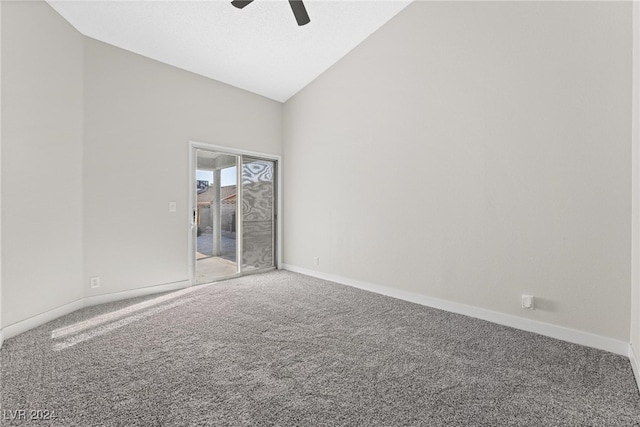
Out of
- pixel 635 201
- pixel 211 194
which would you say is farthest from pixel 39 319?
pixel 211 194

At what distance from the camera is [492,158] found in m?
2.64

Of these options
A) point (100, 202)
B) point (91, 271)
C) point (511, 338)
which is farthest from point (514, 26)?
point (91, 271)

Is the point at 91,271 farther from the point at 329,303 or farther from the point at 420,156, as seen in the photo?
the point at 420,156

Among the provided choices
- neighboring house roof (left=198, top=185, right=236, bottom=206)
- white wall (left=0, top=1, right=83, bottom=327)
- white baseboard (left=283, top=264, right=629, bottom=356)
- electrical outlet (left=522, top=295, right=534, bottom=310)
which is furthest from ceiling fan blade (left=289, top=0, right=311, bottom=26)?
neighboring house roof (left=198, top=185, right=236, bottom=206)

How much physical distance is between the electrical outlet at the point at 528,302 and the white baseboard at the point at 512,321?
12 centimetres

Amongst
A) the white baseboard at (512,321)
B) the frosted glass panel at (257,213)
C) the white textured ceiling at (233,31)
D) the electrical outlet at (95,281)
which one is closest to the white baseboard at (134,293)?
the electrical outlet at (95,281)

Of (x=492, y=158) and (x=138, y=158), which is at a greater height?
(x=138, y=158)

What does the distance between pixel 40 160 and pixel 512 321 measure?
4.65 metres

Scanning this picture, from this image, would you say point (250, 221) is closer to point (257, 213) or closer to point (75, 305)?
point (257, 213)

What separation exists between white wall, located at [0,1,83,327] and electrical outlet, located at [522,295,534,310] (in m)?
4.49

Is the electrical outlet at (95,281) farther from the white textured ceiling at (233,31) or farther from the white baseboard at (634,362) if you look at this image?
the white baseboard at (634,362)

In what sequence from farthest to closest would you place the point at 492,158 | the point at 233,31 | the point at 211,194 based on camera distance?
the point at 211,194 < the point at 233,31 < the point at 492,158

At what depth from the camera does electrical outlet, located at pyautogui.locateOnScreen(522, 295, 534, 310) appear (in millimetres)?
2420

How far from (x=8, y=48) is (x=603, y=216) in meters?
5.02
